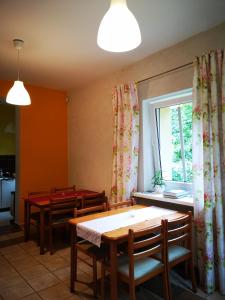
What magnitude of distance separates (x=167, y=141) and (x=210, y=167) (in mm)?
924

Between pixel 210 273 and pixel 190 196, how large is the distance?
0.78 m

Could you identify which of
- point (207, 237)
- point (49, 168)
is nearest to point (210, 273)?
point (207, 237)

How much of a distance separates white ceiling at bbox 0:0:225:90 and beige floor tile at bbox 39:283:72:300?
2.45 metres

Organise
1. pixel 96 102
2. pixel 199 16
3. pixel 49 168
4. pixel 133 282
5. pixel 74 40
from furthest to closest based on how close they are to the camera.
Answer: pixel 49 168
pixel 96 102
pixel 74 40
pixel 199 16
pixel 133 282

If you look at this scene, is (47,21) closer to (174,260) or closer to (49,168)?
(174,260)

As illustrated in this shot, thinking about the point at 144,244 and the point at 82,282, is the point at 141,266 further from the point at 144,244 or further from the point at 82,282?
the point at 82,282

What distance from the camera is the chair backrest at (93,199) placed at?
3.17m

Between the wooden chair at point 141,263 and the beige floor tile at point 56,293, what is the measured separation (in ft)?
1.79

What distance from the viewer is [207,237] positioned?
208cm

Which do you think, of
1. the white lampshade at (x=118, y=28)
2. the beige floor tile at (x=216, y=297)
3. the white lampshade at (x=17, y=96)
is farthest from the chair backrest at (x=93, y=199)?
the white lampshade at (x=118, y=28)

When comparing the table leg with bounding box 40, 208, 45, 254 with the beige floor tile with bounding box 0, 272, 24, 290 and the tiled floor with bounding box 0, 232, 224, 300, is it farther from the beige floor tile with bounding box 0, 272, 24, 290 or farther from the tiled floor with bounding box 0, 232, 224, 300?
the beige floor tile with bounding box 0, 272, 24, 290

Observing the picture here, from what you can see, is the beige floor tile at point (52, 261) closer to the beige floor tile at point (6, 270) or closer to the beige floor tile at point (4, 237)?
the beige floor tile at point (6, 270)

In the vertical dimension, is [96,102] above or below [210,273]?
above

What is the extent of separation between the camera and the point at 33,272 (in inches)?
97.3
